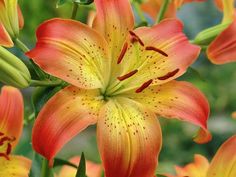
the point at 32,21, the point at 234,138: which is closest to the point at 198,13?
the point at 32,21

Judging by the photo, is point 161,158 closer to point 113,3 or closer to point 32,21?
point 32,21

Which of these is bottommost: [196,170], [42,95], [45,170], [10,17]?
[196,170]

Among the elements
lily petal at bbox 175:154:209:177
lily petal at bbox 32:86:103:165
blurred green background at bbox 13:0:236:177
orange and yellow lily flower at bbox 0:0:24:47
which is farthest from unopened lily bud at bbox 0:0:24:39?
blurred green background at bbox 13:0:236:177

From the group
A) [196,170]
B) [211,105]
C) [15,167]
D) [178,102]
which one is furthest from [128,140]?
[211,105]

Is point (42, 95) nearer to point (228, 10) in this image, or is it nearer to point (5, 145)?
point (5, 145)

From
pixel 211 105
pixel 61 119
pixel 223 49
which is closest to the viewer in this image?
pixel 61 119

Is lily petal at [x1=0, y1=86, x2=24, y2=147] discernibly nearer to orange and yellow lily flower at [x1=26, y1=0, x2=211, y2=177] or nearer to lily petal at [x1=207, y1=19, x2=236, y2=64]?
orange and yellow lily flower at [x1=26, y1=0, x2=211, y2=177]

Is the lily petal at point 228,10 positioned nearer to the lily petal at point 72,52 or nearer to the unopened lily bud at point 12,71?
the lily petal at point 72,52

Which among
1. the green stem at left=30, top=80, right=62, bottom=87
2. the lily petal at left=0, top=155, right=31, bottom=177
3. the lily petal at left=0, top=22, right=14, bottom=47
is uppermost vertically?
the lily petal at left=0, top=22, right=14, bottom=47
